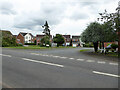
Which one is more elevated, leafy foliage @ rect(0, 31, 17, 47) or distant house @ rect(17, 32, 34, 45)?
distant house @ rect(17, 32, 34, 45)

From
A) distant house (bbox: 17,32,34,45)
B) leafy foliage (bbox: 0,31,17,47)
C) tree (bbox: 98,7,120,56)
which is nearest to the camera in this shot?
tree (bbox: 98,7,120,56)

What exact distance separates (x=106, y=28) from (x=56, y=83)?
12.4 metres

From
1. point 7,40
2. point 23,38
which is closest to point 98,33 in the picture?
point 7,40

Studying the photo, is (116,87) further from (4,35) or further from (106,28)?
(4,35)

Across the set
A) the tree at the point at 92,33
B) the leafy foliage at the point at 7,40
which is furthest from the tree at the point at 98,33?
the leafy foliage at the point at 7,40

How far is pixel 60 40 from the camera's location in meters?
48.0

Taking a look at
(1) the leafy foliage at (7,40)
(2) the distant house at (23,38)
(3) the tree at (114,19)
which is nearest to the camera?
(3) the tree at (114,19)

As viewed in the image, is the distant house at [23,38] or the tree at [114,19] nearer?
the tree at [114,19]

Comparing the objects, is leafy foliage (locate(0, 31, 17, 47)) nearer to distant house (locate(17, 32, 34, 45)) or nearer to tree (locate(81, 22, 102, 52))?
tree (locate(81, 22, 102, 52))

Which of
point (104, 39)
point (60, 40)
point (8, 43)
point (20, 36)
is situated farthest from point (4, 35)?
point (20, 36)

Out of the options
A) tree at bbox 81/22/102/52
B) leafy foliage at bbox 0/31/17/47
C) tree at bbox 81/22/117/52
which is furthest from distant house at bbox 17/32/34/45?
tree at bbox 81/22/117/52

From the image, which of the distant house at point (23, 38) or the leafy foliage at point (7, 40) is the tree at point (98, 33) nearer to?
the leafy foliage at point (7, 40)

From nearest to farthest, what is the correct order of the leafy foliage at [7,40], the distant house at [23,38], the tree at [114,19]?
the tree at [114,19]
the leafy foliage at [7,40]
the distant house at [23,38]

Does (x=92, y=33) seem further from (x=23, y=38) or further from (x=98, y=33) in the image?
(x=23, y=38)
